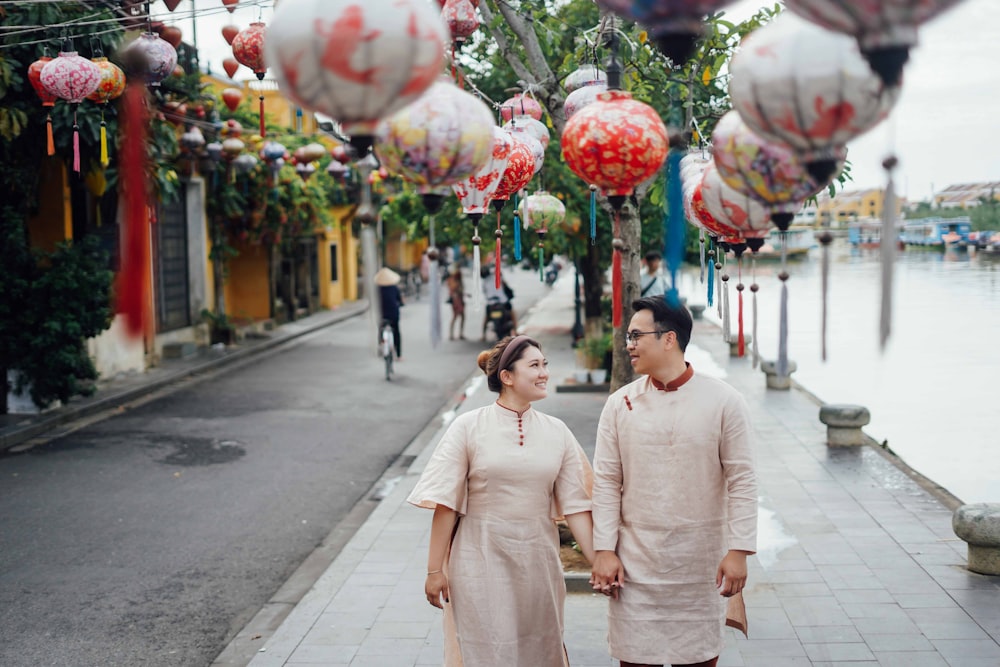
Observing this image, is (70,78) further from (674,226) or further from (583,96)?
(674,226)

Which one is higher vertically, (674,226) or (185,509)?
(674,226)

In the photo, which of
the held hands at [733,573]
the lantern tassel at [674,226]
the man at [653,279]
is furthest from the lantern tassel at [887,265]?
the man at [653,279]

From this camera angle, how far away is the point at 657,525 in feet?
12.8

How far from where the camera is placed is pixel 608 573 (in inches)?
155

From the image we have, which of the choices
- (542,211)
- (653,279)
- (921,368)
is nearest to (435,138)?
(542,211)

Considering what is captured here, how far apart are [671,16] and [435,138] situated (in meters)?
0.95

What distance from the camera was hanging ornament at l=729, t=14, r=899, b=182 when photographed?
2189 millimetres

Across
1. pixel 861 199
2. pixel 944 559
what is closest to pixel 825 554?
pixel 944 559

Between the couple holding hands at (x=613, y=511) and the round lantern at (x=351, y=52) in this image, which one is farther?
the couple holding hands at (x=613, y=511)

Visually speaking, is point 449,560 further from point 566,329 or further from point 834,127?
point 566,329

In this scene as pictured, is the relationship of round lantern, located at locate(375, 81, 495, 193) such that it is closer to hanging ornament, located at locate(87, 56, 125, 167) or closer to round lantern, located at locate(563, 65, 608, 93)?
round lantern, located at locate(563, 65, 608, 93)

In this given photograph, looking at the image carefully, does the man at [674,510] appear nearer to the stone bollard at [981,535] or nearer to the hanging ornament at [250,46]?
the hanging ornament at [250,46]

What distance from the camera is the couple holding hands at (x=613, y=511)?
389 cm

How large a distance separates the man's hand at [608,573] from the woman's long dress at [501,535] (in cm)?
23
